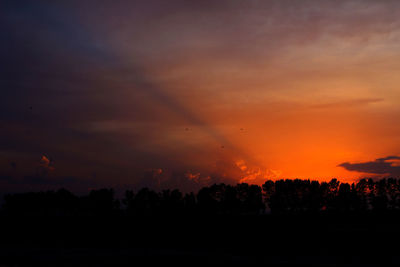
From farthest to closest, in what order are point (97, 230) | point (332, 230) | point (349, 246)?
point (97, 230), point (332, 230), point (349, 246)

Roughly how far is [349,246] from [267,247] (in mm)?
17976

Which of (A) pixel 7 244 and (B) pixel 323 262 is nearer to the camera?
(B) pixel 323 262

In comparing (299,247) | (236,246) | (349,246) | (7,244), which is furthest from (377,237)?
(7,244)

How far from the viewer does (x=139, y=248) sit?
104938 millimetres

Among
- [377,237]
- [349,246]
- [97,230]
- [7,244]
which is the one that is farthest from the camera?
[97,230]

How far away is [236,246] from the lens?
342 ft

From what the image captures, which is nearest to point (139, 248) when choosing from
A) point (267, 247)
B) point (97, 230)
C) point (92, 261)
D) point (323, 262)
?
point (92, 261)

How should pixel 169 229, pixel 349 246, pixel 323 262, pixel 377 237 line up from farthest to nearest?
pixel 169 229 → pixel 377 237 → pixel 349 246 → pixel 323 262

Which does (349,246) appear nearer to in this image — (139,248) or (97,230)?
(139,248)

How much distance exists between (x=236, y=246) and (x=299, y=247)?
14294 mm

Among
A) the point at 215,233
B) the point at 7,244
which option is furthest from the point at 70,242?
the point at 215,233

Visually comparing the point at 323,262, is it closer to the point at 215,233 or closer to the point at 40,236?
the point at 215,233

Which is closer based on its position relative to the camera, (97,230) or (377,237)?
(377,237)

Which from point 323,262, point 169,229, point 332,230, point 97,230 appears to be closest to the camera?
point 323,262
